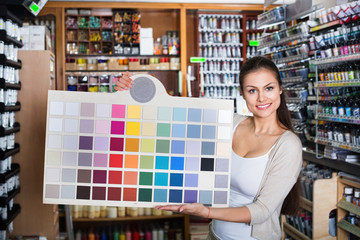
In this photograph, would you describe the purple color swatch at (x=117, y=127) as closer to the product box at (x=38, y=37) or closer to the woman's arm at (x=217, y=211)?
the woman's arm at (x=217, y=211)

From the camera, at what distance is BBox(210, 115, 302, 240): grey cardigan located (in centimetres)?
158

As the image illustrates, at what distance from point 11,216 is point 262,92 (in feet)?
7.97

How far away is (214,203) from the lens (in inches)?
63.6

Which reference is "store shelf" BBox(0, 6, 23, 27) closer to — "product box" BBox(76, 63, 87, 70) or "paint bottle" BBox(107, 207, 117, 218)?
"paint bottle" BBox(107, 207, 117, 218)

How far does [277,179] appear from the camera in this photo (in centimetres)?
159

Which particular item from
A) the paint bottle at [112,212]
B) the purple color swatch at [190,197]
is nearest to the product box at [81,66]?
the paint bottle at [112,212]

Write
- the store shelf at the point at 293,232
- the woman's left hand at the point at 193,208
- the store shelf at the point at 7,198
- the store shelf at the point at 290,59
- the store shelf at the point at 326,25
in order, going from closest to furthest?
1. the woman's left hand at the point at 193,208
2. the store shelf at the point at 7,198
3. the store shelf at the point at 326,25
4. the store shelf at the point at 293,232
5. the store shelf at the point at 290,59

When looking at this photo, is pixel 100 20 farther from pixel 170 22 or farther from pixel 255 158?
pixel 255 158

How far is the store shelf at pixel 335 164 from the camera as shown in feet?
9.56

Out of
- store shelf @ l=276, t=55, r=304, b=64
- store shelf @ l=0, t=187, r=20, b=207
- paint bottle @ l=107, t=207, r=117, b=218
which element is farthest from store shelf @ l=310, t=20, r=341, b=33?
paint bottle @ l=107, t=207, r=117, b=218

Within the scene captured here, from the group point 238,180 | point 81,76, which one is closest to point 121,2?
point 81,76

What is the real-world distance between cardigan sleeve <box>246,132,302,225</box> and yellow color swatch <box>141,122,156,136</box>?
52 cm

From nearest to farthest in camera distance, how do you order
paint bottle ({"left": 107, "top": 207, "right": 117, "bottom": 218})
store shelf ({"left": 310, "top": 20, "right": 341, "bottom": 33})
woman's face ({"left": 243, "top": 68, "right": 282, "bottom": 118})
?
woman's face ({"left": 243, "top": 68, "right": 282, "bottom": 118}), store shelf ({"left": 310, "top": 20, "right": 341, "bottom": 33}), paint bottle ({"left": 107, "top": 207, "right": 117, "bottom": 218})

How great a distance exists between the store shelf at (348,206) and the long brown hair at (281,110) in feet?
3.64
